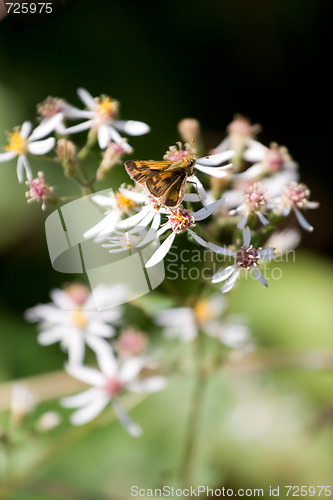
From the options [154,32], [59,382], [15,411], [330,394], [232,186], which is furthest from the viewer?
[154,32]

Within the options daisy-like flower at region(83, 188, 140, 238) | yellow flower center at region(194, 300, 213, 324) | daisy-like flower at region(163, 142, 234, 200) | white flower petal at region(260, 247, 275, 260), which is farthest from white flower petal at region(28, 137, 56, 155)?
yellow flower center at region(194, 300, 213, 324)

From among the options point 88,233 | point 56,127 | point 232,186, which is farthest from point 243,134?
point 88,233

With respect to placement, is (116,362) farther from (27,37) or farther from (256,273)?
(27,37)

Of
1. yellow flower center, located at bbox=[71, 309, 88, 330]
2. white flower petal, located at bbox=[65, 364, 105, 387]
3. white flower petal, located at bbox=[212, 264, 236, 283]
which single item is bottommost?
white flower petal, located at bbox=[65, 364, 105, 387]

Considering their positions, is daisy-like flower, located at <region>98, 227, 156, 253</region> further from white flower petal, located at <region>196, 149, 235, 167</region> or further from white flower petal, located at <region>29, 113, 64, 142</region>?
white flower petal, located at <region>29, 113, 64, 142</region>

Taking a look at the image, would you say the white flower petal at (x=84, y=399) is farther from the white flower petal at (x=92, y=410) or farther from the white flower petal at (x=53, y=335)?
the white flower petal at (x=53, y=335)

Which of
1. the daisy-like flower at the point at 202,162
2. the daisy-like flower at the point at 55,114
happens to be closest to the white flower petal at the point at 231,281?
the daisy-like flower at the point at 202,162
